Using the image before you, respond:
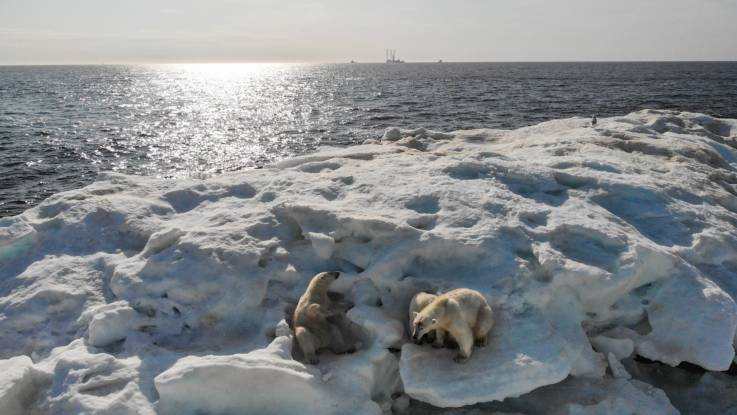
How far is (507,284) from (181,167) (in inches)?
924

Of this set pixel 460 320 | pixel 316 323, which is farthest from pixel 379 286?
pixel 460 320

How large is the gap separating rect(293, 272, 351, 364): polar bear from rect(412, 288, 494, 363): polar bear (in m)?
1.15

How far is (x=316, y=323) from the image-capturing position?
6.90 meters

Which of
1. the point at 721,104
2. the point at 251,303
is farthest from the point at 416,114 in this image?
the point at 251,303

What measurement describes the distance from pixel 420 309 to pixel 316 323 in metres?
1.48

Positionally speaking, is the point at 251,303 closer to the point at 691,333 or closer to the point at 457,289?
the point at 457,289

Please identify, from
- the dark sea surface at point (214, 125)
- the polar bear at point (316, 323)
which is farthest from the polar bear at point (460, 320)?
the dark sea surface at point (214, 125)

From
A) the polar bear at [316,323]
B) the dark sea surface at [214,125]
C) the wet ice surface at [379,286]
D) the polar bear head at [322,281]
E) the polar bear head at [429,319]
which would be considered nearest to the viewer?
the wet ice surface at [379,286]

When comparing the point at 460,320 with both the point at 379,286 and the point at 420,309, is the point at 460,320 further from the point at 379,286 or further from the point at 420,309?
the point at 379,286

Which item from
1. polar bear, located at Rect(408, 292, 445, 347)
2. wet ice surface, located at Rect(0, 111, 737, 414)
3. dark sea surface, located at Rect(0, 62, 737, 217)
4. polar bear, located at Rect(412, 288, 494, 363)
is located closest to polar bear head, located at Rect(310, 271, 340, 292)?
wet ice surface, located at Rect(0, 111, 737, 414)

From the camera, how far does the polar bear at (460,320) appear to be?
6426 mm

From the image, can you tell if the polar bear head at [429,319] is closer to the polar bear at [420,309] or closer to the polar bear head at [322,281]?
Result: the polar bear at [420,309]

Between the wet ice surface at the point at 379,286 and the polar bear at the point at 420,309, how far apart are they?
0.15 m

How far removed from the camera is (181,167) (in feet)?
89.3
